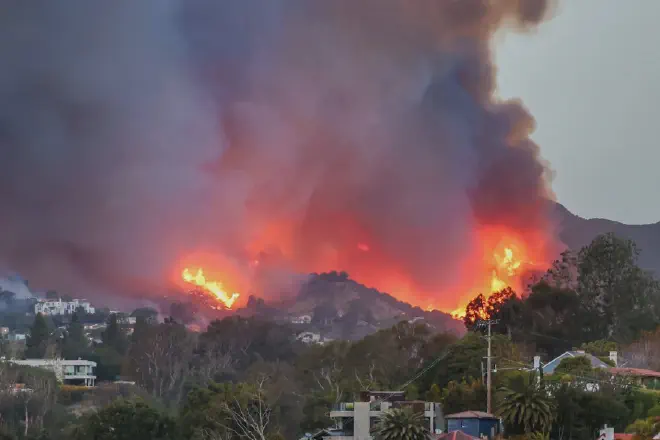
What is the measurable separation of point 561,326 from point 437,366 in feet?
61.8

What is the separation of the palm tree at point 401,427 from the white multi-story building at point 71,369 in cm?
7395

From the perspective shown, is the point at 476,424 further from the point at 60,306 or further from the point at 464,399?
the point at 60,306

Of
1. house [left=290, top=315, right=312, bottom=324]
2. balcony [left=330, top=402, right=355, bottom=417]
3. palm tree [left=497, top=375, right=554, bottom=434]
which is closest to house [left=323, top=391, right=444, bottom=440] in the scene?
balcony [left=330, top=402, right=355, bottom=417]

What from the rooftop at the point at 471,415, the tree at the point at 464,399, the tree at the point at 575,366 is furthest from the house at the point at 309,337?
the rooftop at the point at 471,415

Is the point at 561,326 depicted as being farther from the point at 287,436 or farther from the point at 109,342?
the point at 109,342

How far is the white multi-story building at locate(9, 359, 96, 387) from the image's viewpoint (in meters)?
128

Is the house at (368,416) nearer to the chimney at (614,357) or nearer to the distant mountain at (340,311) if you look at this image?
the chimney at (614,357)

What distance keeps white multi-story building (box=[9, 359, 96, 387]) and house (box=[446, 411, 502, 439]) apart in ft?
238

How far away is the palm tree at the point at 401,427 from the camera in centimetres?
5638

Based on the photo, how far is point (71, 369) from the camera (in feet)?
437

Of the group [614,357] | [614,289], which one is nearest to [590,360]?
[614,357]

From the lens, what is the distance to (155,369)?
11825cm

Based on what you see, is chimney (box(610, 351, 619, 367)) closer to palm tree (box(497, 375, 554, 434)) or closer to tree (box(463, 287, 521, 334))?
tree (box(463, 287, 521, 334))

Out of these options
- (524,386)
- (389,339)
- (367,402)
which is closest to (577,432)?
(524,386)
